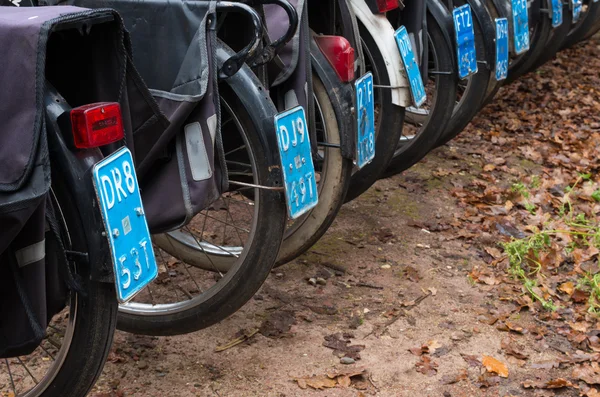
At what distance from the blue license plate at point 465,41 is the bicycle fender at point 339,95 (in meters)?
1.48

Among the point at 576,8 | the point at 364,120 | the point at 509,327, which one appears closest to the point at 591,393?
the point at 509,327

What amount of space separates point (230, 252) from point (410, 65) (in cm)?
128

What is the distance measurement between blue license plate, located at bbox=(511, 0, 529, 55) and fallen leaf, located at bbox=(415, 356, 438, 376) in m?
3.01

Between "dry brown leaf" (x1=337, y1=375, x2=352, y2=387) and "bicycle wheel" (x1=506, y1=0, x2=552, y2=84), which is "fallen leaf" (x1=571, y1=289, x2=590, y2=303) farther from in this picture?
"bicycle wheel" (x1=506, y1=0, x2=552, y2=84)

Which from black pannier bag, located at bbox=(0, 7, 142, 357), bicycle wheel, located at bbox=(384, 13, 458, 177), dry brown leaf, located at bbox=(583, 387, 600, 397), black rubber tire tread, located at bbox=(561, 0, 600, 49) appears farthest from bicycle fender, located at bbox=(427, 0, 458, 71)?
black rubber tire tread, located at bbox=(561, 0, 600, 49)

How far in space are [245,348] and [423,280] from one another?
1.07 meters

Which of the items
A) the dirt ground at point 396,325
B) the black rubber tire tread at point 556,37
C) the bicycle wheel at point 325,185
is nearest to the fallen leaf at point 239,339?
the dirt ground at point 396,325

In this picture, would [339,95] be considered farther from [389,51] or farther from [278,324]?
[278,324]

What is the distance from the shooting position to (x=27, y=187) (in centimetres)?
211

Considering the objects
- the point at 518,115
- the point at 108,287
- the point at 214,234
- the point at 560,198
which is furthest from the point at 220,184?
the point at 518,115

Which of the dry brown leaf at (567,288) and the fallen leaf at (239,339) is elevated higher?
the fallen leaf at (239,339)

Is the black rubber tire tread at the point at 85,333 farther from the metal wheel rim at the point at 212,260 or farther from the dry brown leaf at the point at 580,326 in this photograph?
the dry brown leaf at the point at 580,326

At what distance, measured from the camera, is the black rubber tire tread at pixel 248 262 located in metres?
3.16

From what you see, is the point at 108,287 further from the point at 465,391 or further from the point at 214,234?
the point at 214,234
